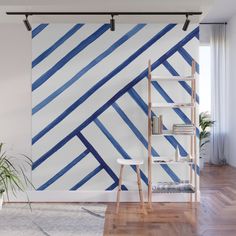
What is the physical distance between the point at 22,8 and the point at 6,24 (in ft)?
2.06

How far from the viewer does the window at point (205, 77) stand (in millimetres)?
7223

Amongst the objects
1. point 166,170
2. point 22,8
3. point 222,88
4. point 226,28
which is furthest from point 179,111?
point 226,28

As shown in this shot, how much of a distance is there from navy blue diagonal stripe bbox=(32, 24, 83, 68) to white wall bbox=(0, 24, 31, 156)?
0.36ft

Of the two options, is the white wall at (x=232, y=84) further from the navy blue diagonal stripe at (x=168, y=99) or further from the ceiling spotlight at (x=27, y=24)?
the ceiling spotlight at (x=27, y=24)

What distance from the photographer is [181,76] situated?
4234 mm

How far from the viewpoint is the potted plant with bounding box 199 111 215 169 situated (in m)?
6.62

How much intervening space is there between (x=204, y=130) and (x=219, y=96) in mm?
813

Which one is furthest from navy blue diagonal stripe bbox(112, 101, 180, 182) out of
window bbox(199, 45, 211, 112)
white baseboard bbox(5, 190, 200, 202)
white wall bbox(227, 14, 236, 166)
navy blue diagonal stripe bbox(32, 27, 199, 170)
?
window bbox(199, 45, 211, 112)

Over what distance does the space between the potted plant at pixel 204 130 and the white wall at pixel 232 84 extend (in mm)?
419

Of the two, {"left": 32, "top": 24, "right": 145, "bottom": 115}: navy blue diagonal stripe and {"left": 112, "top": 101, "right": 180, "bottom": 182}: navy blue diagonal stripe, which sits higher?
{"left": 32, "top": 24, "right": 145, "bottom": 115}: navy blue diagonal stripe

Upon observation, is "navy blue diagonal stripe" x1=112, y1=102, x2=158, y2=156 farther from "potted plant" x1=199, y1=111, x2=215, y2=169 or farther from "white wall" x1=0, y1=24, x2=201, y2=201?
"potted plant" x1=199, y1=111, x2=215, y2=169

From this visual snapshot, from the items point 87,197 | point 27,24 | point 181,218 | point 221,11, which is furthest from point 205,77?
point 27,24

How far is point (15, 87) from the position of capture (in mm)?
4270

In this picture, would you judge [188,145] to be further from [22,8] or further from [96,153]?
[22,8]
